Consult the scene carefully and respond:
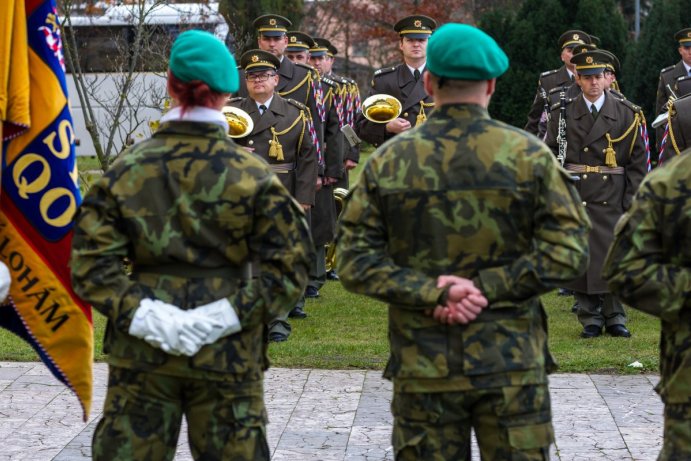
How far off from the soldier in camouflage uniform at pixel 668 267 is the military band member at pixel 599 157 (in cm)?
558

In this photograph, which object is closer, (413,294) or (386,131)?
(413,294)

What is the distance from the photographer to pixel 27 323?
5391 millimetres

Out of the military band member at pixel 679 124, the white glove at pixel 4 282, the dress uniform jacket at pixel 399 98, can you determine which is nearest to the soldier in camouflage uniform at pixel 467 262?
the white glove at pixel 4 282

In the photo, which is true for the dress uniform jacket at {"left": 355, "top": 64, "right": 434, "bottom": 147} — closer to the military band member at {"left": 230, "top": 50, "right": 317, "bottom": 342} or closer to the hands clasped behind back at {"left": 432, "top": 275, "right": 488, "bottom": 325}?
the military band member at {"left": 230, "top": 50, "right": 317, "bottom": 342}

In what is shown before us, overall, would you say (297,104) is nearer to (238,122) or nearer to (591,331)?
(238,122)

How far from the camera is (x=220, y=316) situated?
459 cm

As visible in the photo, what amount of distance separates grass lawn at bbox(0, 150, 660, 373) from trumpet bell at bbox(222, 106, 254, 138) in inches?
58.2

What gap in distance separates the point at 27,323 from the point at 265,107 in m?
5.23

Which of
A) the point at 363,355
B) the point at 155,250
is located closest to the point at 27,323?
the point at 155,250

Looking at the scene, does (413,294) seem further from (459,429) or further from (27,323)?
(27,323)

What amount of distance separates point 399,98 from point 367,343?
2.09 metres

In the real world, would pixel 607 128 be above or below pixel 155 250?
below

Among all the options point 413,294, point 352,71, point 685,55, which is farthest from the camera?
point 352,71

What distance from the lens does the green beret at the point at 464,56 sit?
15.1ft
